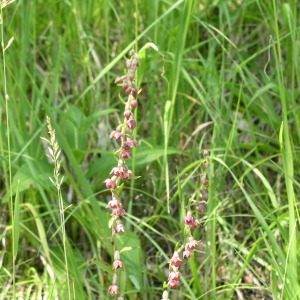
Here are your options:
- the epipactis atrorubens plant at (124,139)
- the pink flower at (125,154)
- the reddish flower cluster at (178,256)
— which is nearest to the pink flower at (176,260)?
the reddish flower cluster at (178,256)

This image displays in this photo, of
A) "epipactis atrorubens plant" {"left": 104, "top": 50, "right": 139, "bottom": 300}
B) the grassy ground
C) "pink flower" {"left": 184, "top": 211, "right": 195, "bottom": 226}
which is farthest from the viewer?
the grassy ground

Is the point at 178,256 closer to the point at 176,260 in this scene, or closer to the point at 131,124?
the point at 176,260

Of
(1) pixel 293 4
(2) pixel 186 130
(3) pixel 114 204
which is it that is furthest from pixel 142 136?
(3) pixel 114 204

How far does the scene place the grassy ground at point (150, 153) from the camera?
6.73ft

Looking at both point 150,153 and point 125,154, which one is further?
point 150,153

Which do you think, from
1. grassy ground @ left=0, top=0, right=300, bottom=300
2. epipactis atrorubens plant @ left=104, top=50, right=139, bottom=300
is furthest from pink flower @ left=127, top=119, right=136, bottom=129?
grassy ground @ left=0, top=0, right=300, bottom=300

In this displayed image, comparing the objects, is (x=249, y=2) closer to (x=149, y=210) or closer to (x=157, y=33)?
(x=157, y=33)

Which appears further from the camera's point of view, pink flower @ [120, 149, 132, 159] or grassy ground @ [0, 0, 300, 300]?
grassy ground @ [0, 0, 300, 300]

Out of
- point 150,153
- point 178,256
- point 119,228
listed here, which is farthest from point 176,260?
point 150,153

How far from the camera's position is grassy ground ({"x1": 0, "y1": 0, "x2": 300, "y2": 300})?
2053 millimetres

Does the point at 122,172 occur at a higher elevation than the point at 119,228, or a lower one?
higher

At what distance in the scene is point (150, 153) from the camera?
7.48 feet

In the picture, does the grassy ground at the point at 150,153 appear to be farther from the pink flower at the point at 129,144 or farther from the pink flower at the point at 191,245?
the pink flower at the point at 129,144

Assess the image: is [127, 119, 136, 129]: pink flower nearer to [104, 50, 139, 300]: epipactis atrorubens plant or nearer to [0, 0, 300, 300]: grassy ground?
[104, 50, 139, 300]: epipactis atrorubens plant
